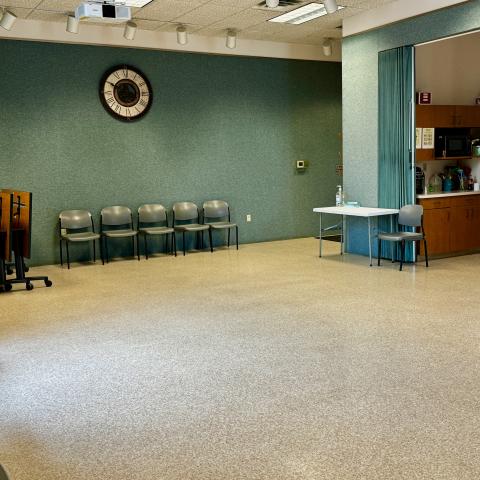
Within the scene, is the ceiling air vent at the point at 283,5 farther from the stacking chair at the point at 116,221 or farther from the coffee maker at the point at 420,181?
the stacking chair at the point at 116,221

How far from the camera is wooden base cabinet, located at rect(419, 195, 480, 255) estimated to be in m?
8.10

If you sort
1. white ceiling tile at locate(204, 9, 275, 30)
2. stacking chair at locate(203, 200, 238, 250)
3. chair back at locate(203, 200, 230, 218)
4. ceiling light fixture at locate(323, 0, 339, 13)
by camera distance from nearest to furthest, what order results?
ceiling light fixture at locate(323, 0, 339, 13) → white ceiling tile at locate(204, 9, 275, 30) → stacking chair at locate(203, 200, 238, 250) → chair back at locate(203, 200, 230, 218)

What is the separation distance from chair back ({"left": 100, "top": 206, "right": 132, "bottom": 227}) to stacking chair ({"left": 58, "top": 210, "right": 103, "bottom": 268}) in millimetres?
198

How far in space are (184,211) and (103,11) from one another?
3.43m

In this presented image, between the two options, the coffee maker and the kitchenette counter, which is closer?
the kitchenette counter

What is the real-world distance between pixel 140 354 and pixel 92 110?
516cm

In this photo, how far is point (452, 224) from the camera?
8312mm

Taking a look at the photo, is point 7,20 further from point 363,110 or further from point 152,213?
point 363,110

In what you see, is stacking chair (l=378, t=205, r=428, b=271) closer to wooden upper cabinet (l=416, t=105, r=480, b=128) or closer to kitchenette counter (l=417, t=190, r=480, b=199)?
kitchenette counter (l=417, t=190, r=480, b=199)

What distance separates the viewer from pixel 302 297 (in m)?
6.39

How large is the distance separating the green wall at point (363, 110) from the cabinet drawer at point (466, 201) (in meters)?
1.02

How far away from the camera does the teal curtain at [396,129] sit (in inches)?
305

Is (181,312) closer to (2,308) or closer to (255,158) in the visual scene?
(2,308)

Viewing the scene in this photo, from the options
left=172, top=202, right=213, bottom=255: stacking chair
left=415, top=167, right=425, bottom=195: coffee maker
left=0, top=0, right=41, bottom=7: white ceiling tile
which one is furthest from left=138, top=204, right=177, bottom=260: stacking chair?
left=415, top=167, right=425, bottom=195: coffee maker
